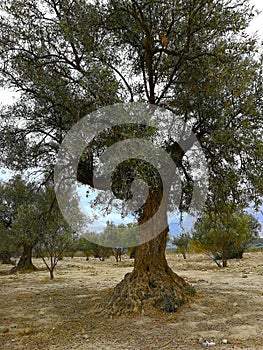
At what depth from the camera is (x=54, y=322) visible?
315 inches

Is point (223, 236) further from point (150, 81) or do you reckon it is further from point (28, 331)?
point (28, 331)

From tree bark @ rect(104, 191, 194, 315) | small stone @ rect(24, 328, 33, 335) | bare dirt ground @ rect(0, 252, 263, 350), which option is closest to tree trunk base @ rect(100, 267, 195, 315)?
tree bark @ rect(104, 191, 194, 315)

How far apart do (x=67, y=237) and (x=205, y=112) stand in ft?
40.7

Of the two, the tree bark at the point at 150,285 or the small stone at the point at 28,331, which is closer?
the small stone at the point at 28,331

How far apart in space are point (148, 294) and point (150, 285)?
0.39m

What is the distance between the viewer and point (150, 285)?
360 inches

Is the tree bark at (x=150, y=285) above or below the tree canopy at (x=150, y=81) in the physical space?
below

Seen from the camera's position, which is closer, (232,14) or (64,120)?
(232,14)

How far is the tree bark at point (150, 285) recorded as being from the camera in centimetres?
844

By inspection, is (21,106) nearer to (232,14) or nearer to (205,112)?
(205,112)

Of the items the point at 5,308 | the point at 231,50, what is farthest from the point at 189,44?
the point at 5,308

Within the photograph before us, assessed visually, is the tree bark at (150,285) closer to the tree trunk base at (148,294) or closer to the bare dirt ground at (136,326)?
the tree trunk base at (148,294)

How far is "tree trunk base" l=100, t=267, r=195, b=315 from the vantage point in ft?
27.5

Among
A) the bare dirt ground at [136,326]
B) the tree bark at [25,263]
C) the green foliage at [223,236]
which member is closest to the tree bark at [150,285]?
the bare dirt ground at [136,326]
